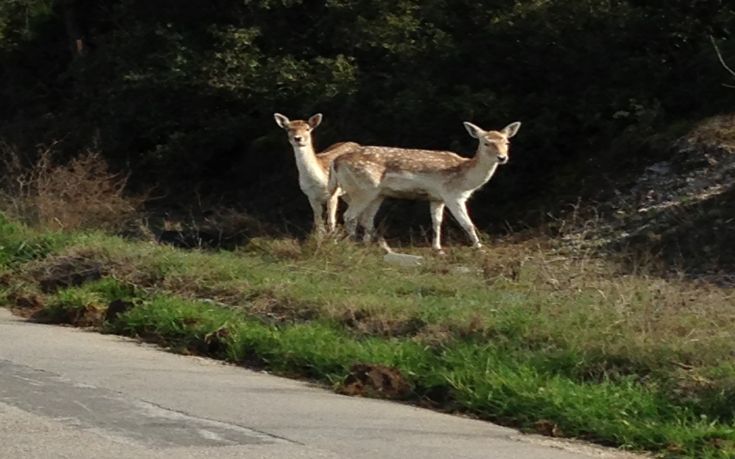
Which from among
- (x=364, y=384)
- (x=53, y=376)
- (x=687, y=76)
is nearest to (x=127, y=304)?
(x=53, y=376)

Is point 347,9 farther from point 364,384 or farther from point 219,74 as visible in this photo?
point 364,384

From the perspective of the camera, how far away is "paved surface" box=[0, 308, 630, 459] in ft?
29.2

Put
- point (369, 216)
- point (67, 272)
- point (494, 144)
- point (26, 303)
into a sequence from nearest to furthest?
1. point (26, 303)
2. point (67, 272)
3. point (494, 144)
4. point (369, 216)

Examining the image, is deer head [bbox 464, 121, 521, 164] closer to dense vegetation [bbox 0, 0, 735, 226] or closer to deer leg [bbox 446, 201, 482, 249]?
deer leg [bbox 446, 201, 482, 249]

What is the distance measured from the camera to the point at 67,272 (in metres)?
17.1

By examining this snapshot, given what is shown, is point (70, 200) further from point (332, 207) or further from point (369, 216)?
point (369, 216)

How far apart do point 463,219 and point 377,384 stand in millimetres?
8986

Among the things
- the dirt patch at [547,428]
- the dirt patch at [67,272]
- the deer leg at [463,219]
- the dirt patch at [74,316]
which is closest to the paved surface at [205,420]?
the dirt patch at [547,428]

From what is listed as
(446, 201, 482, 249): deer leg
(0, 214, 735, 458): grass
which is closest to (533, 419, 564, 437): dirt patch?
(0, 214, 735, 458): grass

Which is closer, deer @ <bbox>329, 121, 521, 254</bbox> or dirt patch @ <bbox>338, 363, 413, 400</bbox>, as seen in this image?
dirt patch @ <bbox>338, 363, 413, 400</bbox>

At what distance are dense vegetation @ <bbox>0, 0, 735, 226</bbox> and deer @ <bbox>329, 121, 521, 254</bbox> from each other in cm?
253

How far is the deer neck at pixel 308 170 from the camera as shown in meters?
20.9

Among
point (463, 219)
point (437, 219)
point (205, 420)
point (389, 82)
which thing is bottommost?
A: point (437, 219)

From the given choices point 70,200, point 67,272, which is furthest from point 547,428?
point 70,200
